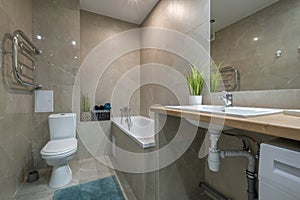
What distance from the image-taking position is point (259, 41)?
105cm

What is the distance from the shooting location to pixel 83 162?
2.26 meters

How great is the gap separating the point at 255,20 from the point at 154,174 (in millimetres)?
1444

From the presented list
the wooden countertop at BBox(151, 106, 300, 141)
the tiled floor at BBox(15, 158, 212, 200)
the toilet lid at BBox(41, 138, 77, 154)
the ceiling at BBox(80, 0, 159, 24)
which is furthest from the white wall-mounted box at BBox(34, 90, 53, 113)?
the wooden countertop at BBox(151, 106, 300, 141)

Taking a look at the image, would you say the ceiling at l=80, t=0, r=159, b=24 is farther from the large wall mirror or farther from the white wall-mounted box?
the white wall-mounted box

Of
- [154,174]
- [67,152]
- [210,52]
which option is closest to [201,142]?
[154,174]

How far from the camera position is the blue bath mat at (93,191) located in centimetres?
146

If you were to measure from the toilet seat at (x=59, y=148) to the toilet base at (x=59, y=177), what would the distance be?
264 mm

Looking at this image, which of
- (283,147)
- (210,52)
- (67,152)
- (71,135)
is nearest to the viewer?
(283,147)

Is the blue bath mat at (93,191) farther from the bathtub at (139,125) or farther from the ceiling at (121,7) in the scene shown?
the ceiling at (121,7)

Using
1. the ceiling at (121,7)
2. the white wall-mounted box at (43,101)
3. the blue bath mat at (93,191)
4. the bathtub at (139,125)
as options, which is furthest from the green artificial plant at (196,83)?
the white wall-mounted box at (43,101)

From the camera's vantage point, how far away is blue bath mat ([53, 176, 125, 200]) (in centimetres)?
146

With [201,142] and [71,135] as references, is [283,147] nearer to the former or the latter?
[201,142]

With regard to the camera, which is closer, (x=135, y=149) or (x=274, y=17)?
(x=274, y=17)

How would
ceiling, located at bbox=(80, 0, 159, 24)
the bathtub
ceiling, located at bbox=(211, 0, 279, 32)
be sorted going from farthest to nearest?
ceiling, located at bbox=(80, 0, 159, 24) < the bathtub < ceiling, located at bbox=(211, 0, 279, 32)
